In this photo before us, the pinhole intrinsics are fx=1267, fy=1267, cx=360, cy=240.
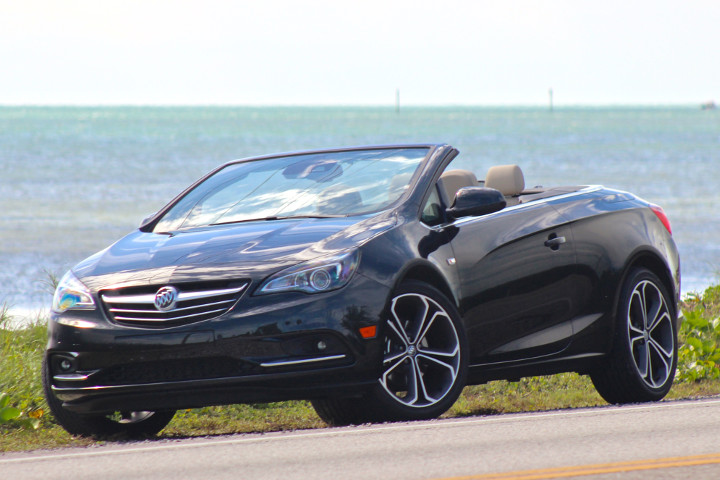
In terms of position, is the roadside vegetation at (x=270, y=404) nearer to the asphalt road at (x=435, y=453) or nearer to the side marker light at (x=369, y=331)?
the asphalt road at (x=435, y=453)

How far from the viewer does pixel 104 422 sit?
287 inches

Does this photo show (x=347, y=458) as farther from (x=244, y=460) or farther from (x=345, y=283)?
(x=345, y=283)

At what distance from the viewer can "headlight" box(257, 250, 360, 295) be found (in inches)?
251

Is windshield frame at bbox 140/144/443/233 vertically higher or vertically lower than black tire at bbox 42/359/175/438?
higher

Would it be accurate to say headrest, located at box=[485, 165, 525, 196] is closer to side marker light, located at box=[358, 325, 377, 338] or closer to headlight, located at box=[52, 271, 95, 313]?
side marker light, located at box=[358, 325, 377, 338]

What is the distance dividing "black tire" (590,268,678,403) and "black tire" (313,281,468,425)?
1.65 m

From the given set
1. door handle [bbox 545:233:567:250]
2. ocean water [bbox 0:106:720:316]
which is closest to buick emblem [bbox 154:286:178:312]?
door handle [bbox 545:233:567:250]

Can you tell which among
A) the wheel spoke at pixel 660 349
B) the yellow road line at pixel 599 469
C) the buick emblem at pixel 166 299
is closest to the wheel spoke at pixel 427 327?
the buick emblem at pixel 166 299

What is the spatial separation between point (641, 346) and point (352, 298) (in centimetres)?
282

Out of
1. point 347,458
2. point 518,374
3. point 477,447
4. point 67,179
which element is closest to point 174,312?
point 347,458

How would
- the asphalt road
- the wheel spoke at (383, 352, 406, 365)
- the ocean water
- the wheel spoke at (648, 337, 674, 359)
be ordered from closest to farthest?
the asphalt road, the wheel spoke at (383, 352, 406, 365), the wheel spoke at (648, 337, 674, 359), the ocean water

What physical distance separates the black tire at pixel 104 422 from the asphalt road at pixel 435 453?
0.46m

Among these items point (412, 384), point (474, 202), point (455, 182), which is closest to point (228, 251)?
point (412, 384)

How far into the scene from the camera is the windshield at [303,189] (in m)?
7.47
